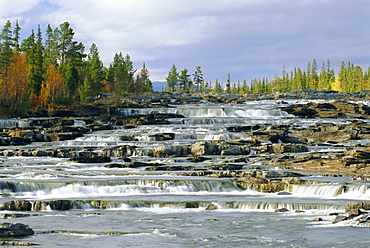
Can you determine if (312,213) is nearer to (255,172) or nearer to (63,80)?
(255,172)

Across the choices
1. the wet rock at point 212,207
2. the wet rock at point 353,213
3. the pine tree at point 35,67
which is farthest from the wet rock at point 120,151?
the pine tree at point 35,67

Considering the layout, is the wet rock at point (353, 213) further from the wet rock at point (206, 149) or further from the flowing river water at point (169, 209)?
the wet rock at point (206, 149)

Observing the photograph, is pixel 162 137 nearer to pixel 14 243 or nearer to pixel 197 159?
pixel 197 159

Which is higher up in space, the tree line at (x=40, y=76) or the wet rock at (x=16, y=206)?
the tree line at (x=40, y=76)

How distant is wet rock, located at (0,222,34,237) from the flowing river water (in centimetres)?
44

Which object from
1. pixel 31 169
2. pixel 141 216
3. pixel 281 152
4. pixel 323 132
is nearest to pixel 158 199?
pixel 141 216

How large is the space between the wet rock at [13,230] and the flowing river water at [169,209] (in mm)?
445

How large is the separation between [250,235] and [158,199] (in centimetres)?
852

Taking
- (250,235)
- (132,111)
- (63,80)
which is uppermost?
(63,80)

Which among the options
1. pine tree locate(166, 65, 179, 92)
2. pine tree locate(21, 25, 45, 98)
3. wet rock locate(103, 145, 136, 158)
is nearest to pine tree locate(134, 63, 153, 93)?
pine tree locate(166, 65, 179, 92)

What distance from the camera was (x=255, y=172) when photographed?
110ft

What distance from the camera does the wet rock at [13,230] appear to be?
62.2ft

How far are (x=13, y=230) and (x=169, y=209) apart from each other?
8128 mm

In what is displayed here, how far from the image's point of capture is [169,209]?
2503 cm
